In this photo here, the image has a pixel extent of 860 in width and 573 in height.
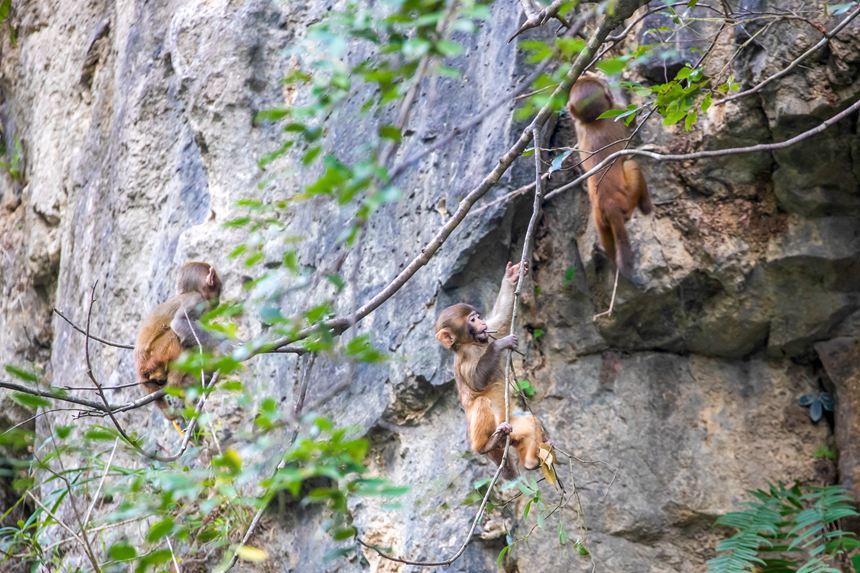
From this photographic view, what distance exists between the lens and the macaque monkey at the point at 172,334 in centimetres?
795

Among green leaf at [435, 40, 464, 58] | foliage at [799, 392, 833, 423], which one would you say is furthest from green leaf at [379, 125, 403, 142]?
foliage at [799, 392, 833, 423]

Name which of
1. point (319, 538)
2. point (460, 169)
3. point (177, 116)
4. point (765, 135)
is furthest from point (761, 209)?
point (177, 116)

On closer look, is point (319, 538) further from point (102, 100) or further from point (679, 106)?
point (102, 100)

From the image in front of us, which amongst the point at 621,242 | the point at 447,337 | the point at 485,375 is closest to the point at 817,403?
the point at 621,242

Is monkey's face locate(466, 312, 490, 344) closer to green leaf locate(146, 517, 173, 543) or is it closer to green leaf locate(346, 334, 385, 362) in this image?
green leaf locate(346, 334, 385, 362)

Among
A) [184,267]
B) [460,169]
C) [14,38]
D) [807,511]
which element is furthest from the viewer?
[14,38]

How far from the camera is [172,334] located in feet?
26.4

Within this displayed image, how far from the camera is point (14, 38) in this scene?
43.0 ft

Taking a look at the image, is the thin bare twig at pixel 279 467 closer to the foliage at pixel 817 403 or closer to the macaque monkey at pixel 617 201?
the macaque monkey at pixel 617 201

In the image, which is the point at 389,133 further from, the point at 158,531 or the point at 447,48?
the point at 158,531

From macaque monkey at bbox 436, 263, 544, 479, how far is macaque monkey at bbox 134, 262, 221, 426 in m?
2.71

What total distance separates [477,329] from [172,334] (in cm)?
331

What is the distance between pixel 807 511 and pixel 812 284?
1.51 meters

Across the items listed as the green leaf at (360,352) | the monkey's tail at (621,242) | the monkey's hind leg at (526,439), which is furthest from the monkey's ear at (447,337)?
the green leaf at (360,352)
